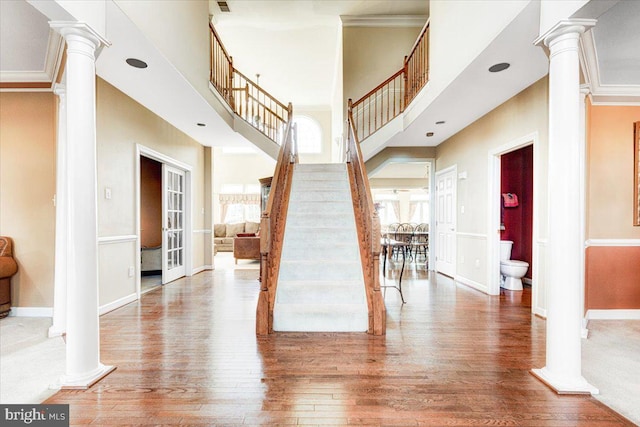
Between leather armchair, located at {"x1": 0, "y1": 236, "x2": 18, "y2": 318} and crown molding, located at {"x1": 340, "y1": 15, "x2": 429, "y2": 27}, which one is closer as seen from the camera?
leather armchair, located at {"x1": 0, "y1": 236, "x2": 18, "y2": 318}

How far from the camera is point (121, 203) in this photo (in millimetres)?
4184

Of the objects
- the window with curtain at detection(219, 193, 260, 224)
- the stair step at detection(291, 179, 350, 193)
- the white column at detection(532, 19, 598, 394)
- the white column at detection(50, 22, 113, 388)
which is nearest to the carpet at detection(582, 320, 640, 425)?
the white column at detection(532, 19, 598, 394)

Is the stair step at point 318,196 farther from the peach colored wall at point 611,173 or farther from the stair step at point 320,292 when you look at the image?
the peach colored wall at point 611,173

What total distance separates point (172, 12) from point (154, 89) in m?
0.95

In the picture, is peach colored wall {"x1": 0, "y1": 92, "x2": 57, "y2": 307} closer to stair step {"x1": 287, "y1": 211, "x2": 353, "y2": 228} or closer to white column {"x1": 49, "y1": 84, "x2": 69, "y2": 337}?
white column {"x1": 49, "y1": 84, "x2": 69, "y2": 337}

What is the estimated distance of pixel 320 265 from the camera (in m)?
3.77

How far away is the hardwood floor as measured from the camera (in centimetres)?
185

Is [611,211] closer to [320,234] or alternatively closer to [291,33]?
[320,234]

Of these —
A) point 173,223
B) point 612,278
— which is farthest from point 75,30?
point 612,278

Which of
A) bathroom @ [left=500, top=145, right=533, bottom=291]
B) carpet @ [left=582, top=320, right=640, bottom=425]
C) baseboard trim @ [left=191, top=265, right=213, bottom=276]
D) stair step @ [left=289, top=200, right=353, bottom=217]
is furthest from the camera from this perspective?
baseboard trim @ [left=191, top=265, right=213, bottom=276]

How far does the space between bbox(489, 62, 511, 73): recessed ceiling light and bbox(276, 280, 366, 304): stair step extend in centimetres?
270

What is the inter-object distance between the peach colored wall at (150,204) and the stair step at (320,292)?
14.6ft

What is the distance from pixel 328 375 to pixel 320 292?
46.0 inches

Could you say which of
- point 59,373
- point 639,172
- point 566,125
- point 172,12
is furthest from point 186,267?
point 639,172
